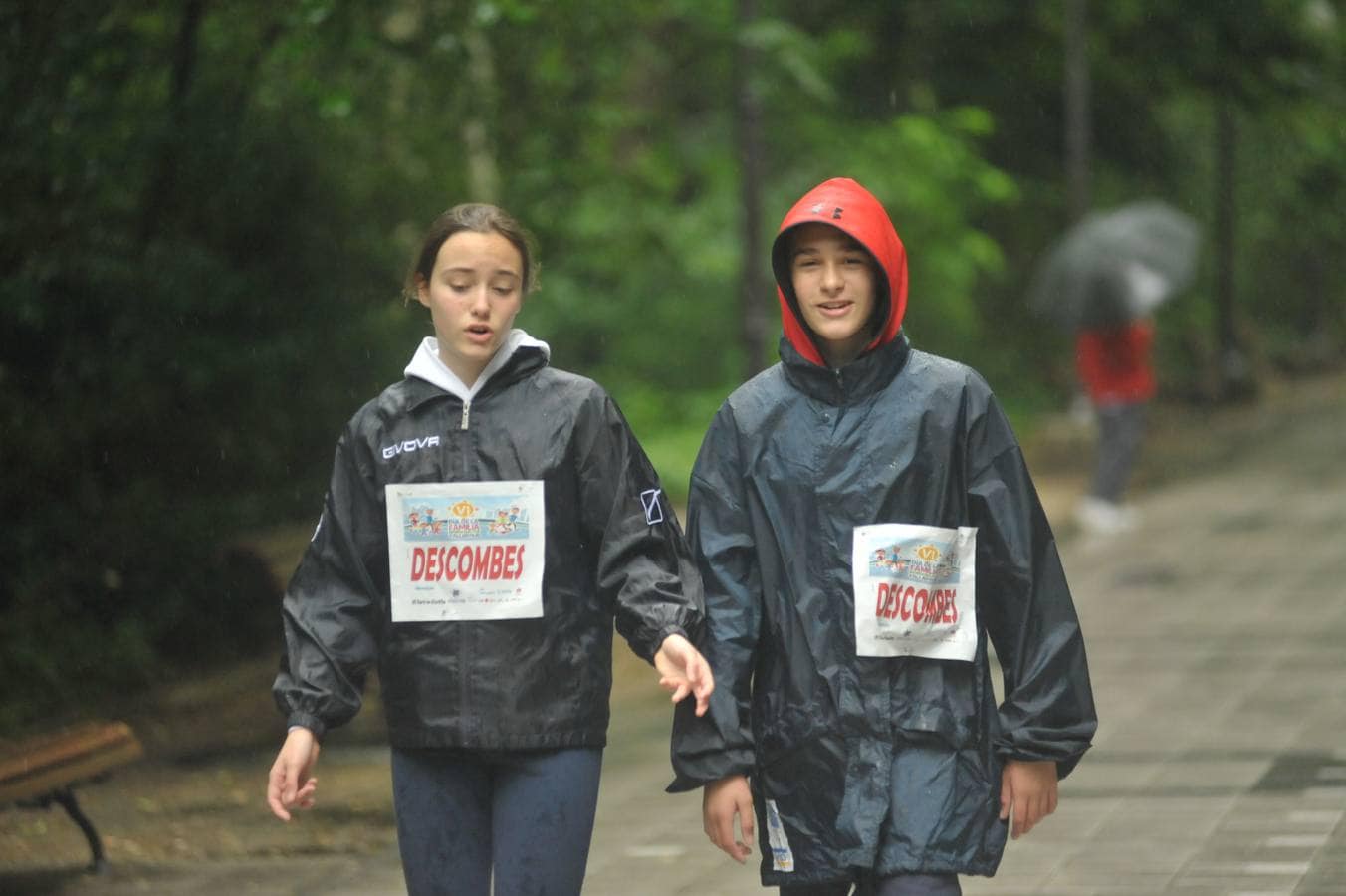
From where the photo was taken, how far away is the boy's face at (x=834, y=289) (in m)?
3.86

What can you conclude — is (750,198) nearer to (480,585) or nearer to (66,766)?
(66,766)

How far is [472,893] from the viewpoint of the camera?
12.8 ft

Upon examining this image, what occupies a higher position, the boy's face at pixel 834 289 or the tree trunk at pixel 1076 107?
the tree trunk at pixel 1076 107

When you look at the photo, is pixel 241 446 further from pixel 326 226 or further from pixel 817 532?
pixel 817 532

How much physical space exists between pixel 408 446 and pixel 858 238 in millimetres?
890

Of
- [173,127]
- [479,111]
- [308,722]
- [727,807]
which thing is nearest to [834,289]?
[727,807]

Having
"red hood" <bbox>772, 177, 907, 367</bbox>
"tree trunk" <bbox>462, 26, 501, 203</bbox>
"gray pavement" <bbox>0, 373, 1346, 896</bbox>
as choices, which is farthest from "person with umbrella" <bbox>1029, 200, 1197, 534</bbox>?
"red hood" <bbox>772, 177, 907, 367</bbox>

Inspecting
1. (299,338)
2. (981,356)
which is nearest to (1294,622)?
(299,338)

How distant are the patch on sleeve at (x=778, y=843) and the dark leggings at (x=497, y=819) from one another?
12.9 inches

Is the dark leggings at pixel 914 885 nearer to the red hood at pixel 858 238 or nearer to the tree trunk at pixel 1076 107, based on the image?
the red hood at pixel 858 238

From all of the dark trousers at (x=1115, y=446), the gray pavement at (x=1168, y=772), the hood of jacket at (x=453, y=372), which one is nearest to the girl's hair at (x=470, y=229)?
the hood of jacket at (x=453, y=372)

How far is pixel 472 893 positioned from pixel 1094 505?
38.7 feet

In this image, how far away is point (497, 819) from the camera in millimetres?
3904

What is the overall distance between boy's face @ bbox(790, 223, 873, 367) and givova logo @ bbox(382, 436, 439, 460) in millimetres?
704
